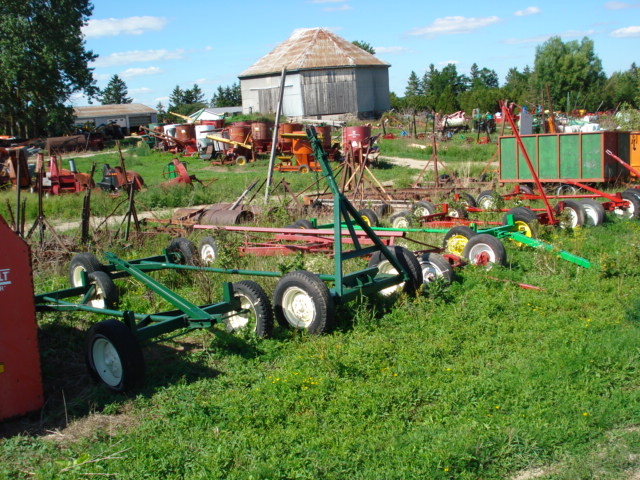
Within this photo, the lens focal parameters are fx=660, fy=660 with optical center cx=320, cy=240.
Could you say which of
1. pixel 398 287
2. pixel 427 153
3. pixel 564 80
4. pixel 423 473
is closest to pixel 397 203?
pixel 398 287

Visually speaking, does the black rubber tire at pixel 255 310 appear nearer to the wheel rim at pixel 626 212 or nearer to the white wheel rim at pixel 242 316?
the white wheel rim at pixel 242 316

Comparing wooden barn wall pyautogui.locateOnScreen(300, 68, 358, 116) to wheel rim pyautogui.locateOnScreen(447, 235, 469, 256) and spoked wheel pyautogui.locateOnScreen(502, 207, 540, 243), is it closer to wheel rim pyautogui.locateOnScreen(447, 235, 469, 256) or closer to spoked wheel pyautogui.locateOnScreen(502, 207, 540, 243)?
spoked wheel pyautogui.locateOnScreen(502, 207, 540, 243)

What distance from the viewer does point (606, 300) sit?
23.7 ft

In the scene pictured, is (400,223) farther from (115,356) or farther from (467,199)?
(115,356)

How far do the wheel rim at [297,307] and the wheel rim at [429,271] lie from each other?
1849 millimetres

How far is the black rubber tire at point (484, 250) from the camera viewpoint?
8633mm

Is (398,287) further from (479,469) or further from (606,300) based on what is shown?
(479,469)

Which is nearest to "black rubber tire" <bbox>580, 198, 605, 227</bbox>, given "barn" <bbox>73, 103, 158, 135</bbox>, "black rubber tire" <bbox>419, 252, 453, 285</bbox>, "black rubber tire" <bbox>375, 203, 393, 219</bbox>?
"black rubber tire" <bbox>375, 203, 393, 219</bbox>

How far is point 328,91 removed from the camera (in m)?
51.5

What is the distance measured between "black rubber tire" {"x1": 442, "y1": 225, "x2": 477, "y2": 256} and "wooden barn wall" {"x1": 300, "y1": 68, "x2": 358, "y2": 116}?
4300cm

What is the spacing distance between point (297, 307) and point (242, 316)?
0.58 meters

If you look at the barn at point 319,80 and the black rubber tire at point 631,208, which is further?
the barn at point 319,80

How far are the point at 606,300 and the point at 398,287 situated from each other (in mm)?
2263

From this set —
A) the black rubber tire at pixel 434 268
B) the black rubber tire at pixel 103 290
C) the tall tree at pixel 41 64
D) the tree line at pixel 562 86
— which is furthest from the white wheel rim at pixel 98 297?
the tree line at pixel 562 86
